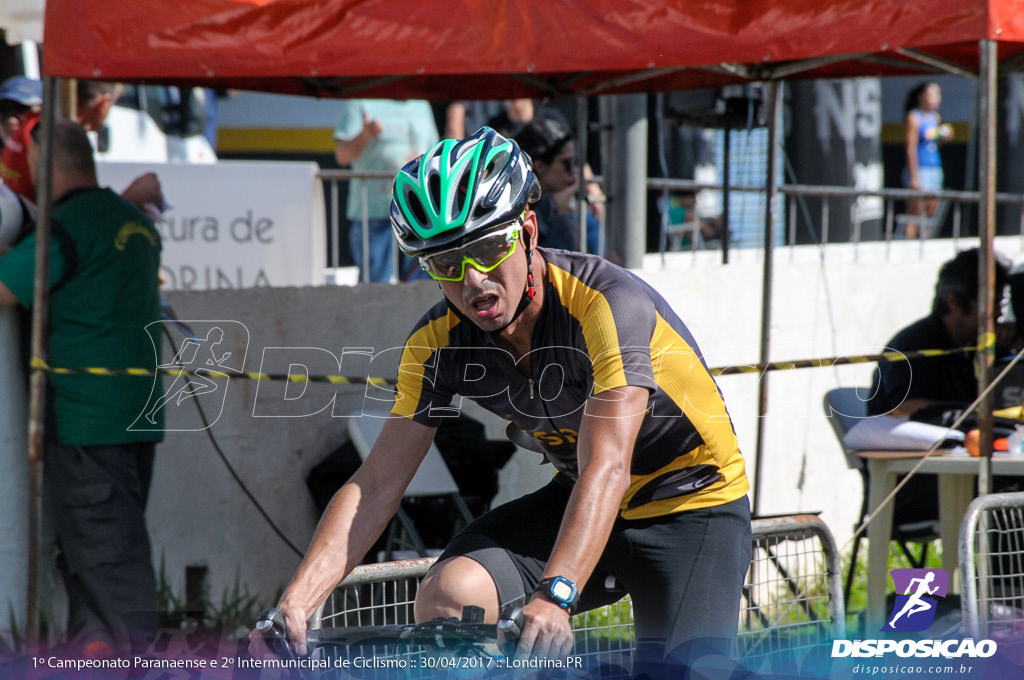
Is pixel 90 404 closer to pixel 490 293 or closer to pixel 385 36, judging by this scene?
pixel 385 36

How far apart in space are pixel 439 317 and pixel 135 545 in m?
2.99

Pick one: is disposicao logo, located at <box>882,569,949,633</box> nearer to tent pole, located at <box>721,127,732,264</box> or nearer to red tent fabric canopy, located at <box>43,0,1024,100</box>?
red tent fabric canopy, located at <box>43,0,1024,100</box>

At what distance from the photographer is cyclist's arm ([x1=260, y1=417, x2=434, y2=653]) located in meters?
2.53

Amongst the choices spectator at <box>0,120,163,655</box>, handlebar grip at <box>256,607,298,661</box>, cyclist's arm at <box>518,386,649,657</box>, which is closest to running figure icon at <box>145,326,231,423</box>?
spectator at <box>0,120,163,655</box>

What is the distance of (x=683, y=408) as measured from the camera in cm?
284

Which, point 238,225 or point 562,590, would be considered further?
point 238,225

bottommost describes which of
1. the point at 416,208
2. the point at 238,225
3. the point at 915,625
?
the point at 915,625

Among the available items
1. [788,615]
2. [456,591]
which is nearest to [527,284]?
[456,591]

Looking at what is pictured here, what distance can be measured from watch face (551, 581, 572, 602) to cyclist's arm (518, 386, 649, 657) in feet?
0.08

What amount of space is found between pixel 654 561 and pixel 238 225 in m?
4.97

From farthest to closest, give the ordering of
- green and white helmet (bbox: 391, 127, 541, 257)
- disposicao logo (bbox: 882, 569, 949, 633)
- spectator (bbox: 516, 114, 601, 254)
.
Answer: spectator (bbox: 516, 114, 601, 254) < disposicao logo (bbox: 882, 569, 949, 633) < green and white helmet (bbox: 391, 127, 541, 257)

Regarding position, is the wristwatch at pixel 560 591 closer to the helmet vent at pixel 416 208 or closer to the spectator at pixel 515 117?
the helmet vent at pixel 416 208

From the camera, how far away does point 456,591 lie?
2600 millimetres

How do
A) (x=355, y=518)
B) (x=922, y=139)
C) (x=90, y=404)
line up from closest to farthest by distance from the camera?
(x=355, y=518) → (x=90, y=404) → (x=922, y=139)
